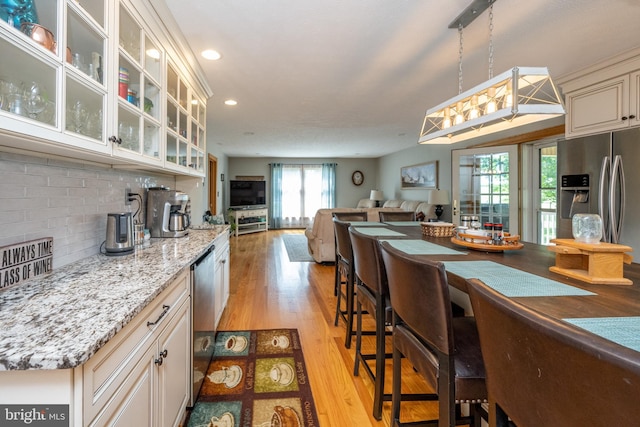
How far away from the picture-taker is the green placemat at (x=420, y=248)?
157 centimetres

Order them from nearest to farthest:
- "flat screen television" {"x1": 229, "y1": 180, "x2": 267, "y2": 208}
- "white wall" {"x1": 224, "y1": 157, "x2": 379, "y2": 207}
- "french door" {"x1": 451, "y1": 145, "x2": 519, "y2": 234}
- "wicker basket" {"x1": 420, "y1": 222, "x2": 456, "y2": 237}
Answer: "wicker basket" {"x1": 420, "y1": 222, "x2": 456, "y2": 237} < "french door" {"x1": 451, "y1": 145, "x2": 519, "y2": 234} < "flat screen television" {"x1": 229, "y1": 180, "x2": 267, "y2": 208} < "white wall" {"x1": 224, "y1": 157, "x2": 379, "y2": 207}

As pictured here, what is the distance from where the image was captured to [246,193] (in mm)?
8828

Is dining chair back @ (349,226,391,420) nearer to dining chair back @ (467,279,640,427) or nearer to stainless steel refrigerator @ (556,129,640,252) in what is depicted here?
dining chair back @ (467,279,640,427)

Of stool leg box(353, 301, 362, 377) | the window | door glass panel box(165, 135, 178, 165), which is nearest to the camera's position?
stool leg box(353, 301, 362, 377)

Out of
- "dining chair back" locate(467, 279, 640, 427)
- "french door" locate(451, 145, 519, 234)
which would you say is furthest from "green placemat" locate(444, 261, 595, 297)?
"french door" locate(451, 145, 519, 234)

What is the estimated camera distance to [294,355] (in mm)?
2117

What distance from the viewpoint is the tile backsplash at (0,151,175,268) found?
1.14 meters

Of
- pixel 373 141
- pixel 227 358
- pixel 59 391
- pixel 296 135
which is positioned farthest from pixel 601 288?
pixel 373 141

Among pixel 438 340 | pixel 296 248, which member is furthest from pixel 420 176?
pixel 438 340

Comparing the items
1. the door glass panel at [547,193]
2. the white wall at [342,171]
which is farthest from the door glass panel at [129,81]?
the white wall at [342,171]

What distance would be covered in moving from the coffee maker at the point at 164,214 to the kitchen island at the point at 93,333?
0.76 meters

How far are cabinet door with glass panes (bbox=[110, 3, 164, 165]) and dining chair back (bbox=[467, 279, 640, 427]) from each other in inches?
60.1

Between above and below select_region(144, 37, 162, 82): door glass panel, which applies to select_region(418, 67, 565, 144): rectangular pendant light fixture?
below

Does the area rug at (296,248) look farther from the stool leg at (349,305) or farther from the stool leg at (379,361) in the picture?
the stool leg at (379,361)
